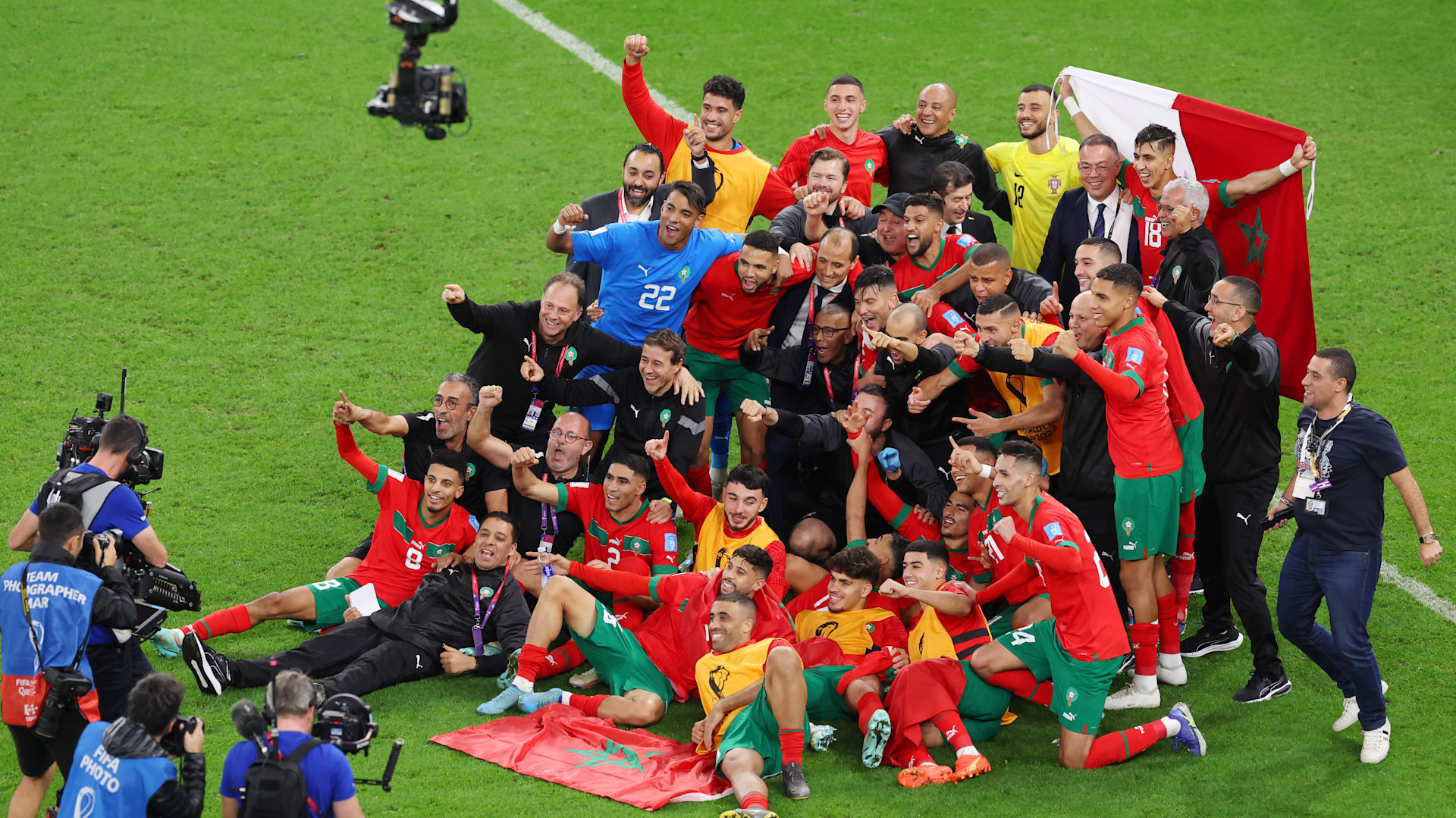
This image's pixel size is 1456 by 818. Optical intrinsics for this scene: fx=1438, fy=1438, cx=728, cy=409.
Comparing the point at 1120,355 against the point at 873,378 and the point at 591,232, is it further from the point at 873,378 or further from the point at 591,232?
the point at 591,232

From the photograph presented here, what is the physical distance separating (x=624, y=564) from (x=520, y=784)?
6.15ft

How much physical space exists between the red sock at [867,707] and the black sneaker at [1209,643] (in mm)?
2217

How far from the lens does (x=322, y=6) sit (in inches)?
683

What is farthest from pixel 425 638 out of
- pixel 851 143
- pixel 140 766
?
pixel 851 143

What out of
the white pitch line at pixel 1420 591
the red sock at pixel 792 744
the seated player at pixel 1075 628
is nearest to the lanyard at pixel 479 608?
the red sock at pixel 792 744

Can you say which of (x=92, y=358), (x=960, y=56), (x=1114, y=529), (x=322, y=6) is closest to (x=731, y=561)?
(x=1114, y=529)

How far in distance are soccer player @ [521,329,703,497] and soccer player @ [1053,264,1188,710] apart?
2.48m

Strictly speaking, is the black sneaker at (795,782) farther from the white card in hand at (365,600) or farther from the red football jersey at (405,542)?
the white card in hand at (365,600)

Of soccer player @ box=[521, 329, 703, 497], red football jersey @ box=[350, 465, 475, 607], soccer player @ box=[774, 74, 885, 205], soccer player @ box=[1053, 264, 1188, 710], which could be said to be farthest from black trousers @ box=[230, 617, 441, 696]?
soccer player @ box=[774, 74, 885, 205]

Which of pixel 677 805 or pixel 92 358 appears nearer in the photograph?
pixel 677 805

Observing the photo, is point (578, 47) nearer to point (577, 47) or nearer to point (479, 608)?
point (577, 47)

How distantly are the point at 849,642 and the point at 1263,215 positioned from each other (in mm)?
3912

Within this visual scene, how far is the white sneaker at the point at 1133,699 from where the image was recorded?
316 inches

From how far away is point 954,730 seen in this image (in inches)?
295
